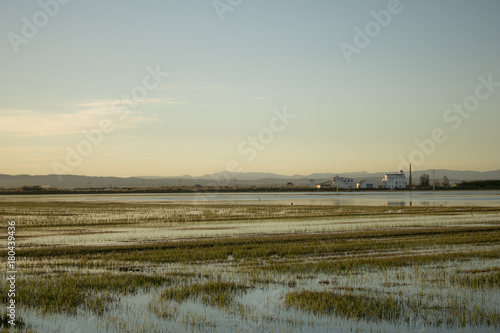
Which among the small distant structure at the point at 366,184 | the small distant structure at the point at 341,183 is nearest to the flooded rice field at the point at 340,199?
the small distant structure at the point at 341,183

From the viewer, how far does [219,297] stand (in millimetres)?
11688

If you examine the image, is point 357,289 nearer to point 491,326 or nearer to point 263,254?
point 491,326

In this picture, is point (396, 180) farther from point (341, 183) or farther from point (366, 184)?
point (341, 183)

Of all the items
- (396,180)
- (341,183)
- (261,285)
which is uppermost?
(396,180)

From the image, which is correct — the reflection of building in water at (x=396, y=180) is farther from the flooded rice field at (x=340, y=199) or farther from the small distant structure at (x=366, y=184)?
the flooded rice field at (x=340, y=199)

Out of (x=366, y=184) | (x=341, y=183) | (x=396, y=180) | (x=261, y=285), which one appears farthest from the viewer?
(x=366, y=184)

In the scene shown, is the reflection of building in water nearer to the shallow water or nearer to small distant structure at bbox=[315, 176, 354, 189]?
small distant structure at bbox=[315, 176, 354, 189]

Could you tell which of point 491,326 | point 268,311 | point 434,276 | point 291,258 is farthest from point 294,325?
point 291,258

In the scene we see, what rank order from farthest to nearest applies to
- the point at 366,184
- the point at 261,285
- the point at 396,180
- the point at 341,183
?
the point at 366,184, the point at 341,183, the point at 396,180, the point at 261,285

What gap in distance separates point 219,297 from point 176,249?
812 centimetres

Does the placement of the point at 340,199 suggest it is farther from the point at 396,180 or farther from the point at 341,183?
the point at 396,180

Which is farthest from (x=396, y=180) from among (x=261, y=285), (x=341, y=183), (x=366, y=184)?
(x=261, y=285)

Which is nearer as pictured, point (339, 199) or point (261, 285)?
point (261, 285)

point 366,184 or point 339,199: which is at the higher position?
point 366,184
